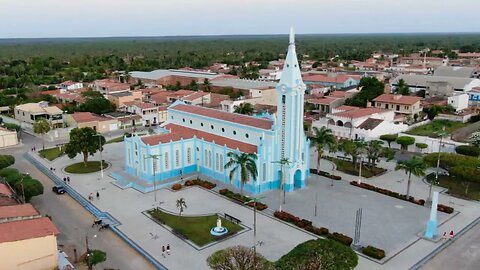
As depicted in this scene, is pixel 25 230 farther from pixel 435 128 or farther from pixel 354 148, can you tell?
pixel 435 128

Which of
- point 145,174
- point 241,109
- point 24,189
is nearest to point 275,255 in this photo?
point 145,174

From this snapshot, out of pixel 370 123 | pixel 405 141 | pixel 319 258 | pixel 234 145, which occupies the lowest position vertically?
pixel 405 141

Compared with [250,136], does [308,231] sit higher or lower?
lower

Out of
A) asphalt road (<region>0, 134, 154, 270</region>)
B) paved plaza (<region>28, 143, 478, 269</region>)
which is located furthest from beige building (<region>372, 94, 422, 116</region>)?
asphalt road (<region>0, 134, 154, 270</region>)

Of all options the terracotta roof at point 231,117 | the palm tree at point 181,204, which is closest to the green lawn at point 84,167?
the terracotta roof at point 231,117

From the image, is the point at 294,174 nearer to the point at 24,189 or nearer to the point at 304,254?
the point at 304,254

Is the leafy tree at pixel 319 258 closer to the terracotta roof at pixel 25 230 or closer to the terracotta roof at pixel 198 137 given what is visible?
the terracotta roof at pixel 25 230

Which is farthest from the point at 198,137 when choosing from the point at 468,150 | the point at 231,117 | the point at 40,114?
the point at 40,114
